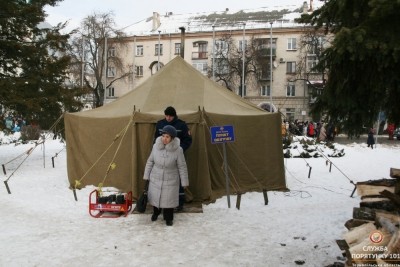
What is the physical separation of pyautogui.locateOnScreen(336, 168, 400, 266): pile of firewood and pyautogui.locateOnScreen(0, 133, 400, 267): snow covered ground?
3.04ft

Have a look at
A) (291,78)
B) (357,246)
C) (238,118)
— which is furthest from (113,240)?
(291,78)

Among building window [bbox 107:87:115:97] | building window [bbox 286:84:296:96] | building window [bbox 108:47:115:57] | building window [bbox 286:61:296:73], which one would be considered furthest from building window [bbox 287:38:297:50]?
building window [bbox 107:87:115:97]

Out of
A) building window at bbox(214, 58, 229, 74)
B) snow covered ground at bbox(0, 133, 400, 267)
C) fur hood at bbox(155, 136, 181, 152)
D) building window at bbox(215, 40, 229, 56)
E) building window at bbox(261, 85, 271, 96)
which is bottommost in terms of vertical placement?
snow covered ground at bbox(0, 133, 400, 267)

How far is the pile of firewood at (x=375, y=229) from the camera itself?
3.26m

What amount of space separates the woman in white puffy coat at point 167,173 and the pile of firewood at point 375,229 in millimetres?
2863

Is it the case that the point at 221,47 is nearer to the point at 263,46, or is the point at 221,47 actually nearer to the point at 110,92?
the point at 263,46

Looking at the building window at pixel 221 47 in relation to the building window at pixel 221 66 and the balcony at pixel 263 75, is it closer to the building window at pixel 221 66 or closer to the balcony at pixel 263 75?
the building window at pixel 221 66

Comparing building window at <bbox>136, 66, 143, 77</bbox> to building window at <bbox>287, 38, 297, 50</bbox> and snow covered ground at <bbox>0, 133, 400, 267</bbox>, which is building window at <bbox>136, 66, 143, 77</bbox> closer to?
building window at <bbox>287, 38, 297, 50</bbox>

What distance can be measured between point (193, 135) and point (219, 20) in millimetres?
45227

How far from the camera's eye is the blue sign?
758 centimetres

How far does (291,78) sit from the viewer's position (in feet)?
156

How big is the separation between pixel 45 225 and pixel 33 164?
7.85 meters

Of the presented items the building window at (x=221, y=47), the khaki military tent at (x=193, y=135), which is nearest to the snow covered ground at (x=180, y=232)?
the khaki military tent at (x=193, y=135)

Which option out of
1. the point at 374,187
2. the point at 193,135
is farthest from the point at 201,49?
the point at 374,187
